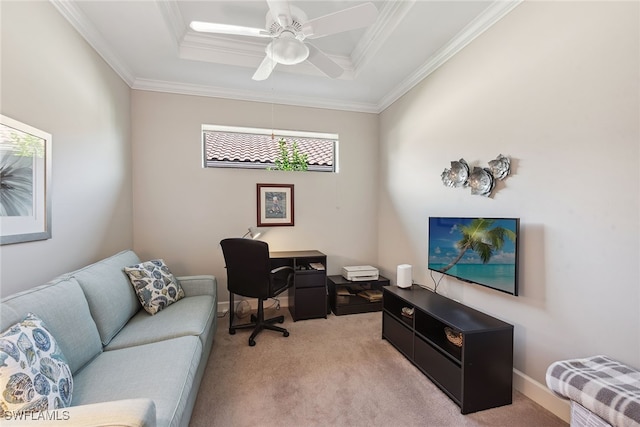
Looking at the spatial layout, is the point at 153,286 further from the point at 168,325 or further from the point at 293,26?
the point at 293,26

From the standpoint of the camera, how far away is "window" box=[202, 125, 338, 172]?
11.3ft

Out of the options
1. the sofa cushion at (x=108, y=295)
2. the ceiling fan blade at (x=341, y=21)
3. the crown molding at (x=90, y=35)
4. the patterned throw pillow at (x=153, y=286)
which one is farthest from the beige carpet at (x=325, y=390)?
the crown molding at (x=90, y=35)

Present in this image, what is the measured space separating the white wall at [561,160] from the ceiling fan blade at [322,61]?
1133 millimetres

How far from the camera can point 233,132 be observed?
11.5 ft

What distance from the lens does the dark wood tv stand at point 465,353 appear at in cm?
169

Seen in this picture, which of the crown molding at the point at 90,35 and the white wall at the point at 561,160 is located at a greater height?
the crown molding at the point at 90,35

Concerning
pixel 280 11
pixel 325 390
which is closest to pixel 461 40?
pixel 280 11

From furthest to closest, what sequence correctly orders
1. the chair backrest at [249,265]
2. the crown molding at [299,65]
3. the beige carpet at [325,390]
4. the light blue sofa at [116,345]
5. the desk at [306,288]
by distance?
the desk at [306,288]
the chair backrest at [249,265]
the crown molding at [299,65]
the beige carpet at [325,390]
the light blue sofa at [116,345]

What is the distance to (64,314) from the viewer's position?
4.58ft

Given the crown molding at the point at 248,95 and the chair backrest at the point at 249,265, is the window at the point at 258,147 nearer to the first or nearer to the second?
the crown molding at the point at 248,95

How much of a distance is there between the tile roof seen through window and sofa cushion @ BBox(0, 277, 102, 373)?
220 cm

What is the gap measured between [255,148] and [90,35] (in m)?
1.81

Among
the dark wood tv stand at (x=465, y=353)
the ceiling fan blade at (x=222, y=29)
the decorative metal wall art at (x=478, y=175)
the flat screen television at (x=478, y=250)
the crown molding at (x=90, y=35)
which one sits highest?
the crown molding at (x=90, y=35)

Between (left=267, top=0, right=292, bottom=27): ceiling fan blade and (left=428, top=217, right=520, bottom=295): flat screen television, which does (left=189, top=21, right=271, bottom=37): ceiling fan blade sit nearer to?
(left=267, top=0, right=292, bottom=27): ceiling fan blade
